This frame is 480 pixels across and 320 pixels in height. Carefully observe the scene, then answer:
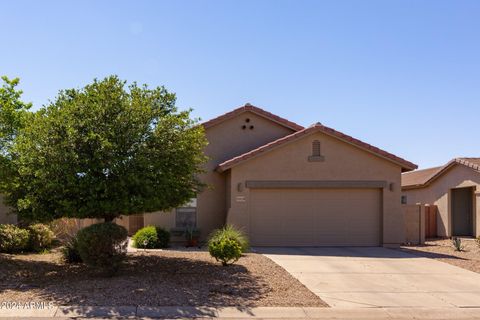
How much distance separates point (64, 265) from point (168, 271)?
3.11 meters

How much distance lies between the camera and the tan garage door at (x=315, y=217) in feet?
62.1

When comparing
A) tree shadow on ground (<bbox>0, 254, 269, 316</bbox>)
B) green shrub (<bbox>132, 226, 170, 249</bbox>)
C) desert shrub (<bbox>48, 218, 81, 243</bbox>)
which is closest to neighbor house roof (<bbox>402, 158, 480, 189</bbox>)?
green shrub (<bbox>132, 226, 170, 249</bbox>)

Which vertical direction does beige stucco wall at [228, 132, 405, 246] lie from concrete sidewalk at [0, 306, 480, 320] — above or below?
above

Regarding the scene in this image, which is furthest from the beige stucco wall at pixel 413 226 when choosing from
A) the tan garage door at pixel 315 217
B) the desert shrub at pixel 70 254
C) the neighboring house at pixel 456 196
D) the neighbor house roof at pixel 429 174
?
the desert shrub at pixel 70 254

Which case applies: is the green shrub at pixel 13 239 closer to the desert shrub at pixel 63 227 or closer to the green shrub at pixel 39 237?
the green shrub at pixel 39 237

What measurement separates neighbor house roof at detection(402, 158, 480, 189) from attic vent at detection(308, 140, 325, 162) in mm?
8029

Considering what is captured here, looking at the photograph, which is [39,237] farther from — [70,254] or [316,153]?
[316,153]

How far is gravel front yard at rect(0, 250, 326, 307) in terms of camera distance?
9.70 metres

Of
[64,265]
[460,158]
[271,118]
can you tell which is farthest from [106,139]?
[460,158]

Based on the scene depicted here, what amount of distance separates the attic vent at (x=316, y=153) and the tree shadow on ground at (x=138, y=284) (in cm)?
656

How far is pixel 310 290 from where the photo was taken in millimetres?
10875

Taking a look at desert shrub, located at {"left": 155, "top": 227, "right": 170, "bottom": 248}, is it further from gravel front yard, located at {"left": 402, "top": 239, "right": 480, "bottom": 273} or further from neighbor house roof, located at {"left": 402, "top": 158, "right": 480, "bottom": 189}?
neighbor house roof, located at {"left": 402, "top": 158, "right": 480, "bottom": 189}

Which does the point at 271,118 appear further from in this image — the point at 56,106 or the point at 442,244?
the point at 56,106

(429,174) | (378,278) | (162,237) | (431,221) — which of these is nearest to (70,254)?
(162,237)
